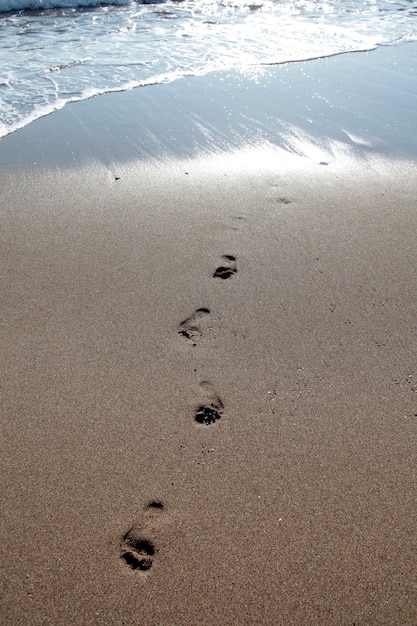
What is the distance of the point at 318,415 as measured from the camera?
2.09 meters

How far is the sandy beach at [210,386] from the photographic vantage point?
5.27ft

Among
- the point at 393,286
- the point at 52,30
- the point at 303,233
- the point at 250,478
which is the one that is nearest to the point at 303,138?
the point at 303,233

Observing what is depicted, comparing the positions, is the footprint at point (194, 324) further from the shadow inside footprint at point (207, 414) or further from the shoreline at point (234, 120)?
the shoreline at point (234, 120)

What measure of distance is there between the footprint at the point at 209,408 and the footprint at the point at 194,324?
1.08 feet

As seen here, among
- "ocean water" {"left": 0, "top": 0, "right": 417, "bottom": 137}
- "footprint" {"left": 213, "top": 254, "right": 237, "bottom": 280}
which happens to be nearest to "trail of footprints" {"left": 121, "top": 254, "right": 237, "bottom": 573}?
"footprint" {"left": 213, "top": 254, "right": 237, "bottom": 280}

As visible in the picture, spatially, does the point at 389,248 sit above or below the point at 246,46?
below

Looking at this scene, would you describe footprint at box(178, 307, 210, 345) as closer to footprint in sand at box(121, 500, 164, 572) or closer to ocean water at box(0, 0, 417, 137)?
footprint in sand at box(121, 500, 164, 572)

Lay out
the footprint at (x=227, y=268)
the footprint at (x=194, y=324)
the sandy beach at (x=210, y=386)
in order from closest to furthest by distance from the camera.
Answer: the sandy beach at (x=210, y=386), the footprint at (x=194, y=324), the footprint at (x=227, y=268)

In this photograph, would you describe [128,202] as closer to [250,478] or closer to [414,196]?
[414,196]

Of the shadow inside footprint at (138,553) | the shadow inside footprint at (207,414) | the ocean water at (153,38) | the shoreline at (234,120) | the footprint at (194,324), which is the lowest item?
the shadow inside footprint at (138,553)

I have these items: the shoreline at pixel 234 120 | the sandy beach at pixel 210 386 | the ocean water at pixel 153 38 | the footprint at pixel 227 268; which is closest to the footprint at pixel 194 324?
the sandy beach at pixel 210 386

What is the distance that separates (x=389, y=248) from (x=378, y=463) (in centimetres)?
156

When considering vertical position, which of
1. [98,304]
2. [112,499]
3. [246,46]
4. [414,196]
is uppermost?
[246,46]

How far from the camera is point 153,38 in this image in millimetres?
7645
